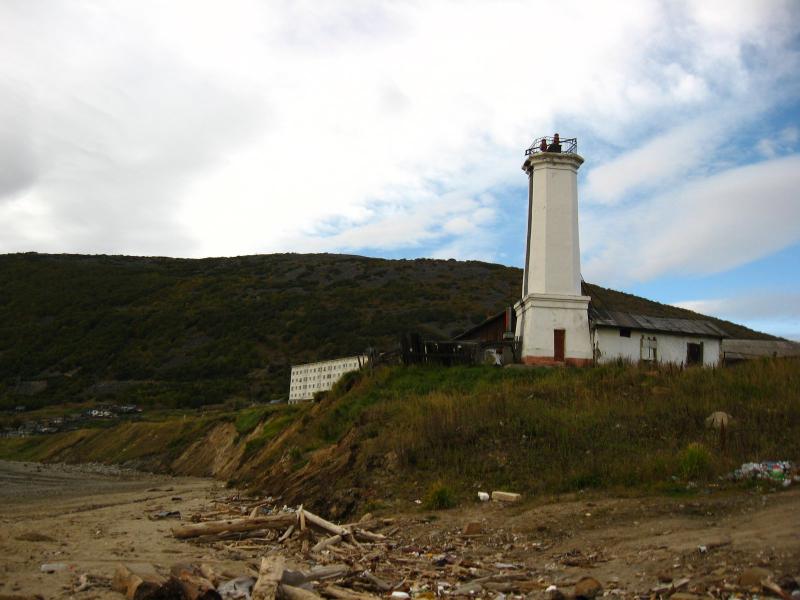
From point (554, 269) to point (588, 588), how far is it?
20.0 m

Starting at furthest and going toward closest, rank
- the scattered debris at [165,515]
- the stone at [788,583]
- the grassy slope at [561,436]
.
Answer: the scattered debris at [165,515] → the grassy slope at [561,436] → the stone at [788,583]

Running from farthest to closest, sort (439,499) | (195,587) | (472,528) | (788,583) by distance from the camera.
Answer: (439,499), (472,528), (195,587), (788,583)

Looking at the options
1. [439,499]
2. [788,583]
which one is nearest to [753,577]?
[788,583]

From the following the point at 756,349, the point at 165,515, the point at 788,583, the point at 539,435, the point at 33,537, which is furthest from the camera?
the point at 756,349

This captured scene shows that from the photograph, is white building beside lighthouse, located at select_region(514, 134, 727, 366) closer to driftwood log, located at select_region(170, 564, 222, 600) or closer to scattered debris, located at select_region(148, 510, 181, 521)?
scattered debris, located at select_region(148, 510, 181, 521)

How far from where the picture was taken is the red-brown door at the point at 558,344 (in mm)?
26562

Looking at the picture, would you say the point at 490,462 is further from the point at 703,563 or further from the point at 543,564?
the point at 703,563

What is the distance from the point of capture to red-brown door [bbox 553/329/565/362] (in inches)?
1046

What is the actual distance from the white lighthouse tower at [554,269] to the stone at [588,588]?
19.0 m

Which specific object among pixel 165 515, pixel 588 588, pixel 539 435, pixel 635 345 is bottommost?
pixel 165 515

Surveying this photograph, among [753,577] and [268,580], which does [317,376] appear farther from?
[753,577]

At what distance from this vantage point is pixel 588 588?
25.1ft

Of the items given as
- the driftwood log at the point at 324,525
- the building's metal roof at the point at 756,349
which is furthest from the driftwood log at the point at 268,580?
the building's metal roof at the point at 756,349

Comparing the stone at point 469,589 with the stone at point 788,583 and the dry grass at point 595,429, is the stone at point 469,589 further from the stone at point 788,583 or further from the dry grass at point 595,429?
the dry grass at point 595,429
